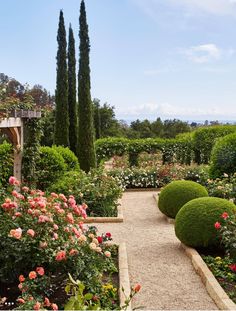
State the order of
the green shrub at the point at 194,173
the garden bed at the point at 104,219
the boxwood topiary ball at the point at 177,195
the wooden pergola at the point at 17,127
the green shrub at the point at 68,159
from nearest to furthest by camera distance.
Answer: the wooden pergola at the point at 17,127 → the garden bed at the point at 104,219 → the boxwood topiary ball at the point at 177,195 → the green shrub at the point at 68,159 → the green shrub at the point at 194,173

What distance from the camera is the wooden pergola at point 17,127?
7.88 m

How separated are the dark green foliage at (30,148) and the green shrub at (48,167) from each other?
1.43m

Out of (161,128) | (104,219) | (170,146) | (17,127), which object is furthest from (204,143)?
(161,128)

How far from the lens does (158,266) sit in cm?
584

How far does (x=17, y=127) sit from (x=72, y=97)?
9880mm

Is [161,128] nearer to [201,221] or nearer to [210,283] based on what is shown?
[201,221]

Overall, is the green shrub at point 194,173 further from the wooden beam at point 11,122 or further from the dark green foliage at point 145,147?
the wooden beam at point 11,122

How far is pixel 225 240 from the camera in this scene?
5340mm

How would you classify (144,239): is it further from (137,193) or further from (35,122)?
(137,193)

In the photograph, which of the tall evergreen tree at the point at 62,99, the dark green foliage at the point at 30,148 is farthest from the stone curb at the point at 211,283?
the tall evergreen tree at the point at 62,99

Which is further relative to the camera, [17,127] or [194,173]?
[194,173]

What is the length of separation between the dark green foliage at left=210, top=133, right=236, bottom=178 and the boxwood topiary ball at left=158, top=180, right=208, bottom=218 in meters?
2.94

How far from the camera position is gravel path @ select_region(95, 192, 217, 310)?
467cm

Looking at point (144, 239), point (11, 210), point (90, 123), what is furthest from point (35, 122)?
point (90, 123)
